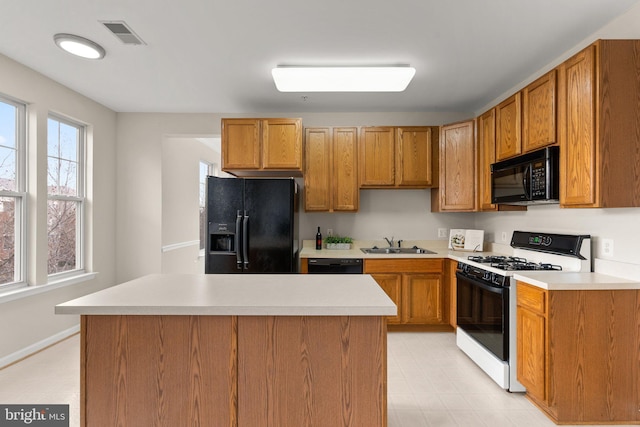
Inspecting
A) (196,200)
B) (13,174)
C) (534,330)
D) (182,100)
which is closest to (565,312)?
(534,330)

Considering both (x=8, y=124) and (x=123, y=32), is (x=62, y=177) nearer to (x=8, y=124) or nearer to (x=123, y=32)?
(x=8, y=124)

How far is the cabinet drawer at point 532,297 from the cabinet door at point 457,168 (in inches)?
54.8

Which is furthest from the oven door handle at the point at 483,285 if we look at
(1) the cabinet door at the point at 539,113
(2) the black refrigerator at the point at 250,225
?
(2) the black refrigerator at the point at 250,225

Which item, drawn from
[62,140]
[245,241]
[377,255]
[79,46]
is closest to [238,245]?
[245,241]

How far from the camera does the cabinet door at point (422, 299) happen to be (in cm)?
357

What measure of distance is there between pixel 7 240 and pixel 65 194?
77cm

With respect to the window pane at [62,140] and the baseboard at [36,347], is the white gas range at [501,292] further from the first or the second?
the window pane at [62,140]

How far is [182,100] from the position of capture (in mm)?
3727

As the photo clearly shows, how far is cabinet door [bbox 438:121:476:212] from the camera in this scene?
140 inches

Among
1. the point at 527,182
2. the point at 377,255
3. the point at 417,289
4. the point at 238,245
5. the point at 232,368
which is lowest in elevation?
the point at 417,289

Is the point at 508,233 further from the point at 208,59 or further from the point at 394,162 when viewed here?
the point at 208,59

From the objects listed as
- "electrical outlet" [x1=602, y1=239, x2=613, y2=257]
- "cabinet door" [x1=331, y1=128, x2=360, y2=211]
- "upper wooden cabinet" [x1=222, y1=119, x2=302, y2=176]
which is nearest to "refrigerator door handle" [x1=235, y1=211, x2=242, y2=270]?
"upper wooden cabinet" [x1=222, y1=119, x2=302, y2=176]

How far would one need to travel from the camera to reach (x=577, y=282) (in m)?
2.05

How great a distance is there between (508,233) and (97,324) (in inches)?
140
